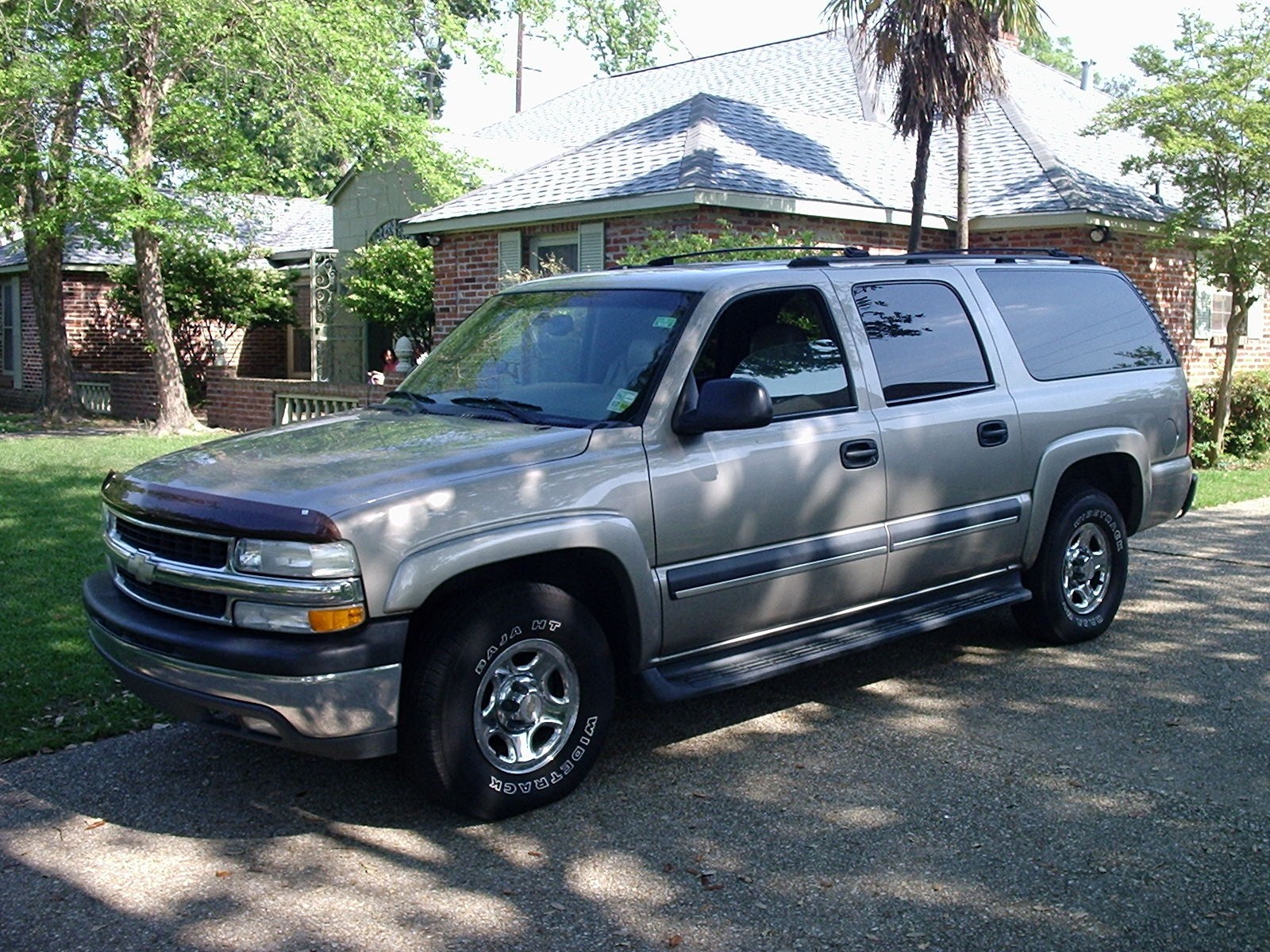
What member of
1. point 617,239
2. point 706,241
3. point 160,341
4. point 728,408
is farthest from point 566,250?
point 728,408

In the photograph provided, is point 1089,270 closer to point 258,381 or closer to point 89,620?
point 89,620

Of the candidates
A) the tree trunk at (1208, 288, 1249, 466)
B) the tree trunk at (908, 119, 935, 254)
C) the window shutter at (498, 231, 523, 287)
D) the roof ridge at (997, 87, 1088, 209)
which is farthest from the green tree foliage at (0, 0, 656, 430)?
the tree trunk at (1208, 288, 1249, 466)

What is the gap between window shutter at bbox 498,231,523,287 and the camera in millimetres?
16625

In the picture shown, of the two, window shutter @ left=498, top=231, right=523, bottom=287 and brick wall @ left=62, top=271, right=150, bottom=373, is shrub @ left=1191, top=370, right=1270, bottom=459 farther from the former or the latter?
brick wall @ left=62, top=271, right=150, bottom=373

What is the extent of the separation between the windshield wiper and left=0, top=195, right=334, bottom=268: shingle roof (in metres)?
15.8

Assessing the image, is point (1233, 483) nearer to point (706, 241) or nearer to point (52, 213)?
point (706, 241)

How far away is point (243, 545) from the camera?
4270 mm

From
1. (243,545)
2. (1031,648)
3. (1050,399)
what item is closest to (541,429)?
(243,545)

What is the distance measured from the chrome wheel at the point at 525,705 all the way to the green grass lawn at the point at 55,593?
1.96 metres

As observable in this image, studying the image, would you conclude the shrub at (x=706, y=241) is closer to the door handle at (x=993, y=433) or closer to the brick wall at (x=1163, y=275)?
the brick wall at (x=1163, y=275)

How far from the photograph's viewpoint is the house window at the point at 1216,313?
18.8 metres

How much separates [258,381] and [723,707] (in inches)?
557

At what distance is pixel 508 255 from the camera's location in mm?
16750

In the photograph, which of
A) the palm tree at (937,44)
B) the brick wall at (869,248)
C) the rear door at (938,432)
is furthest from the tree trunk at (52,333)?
Result: the rear door at (938,432)
